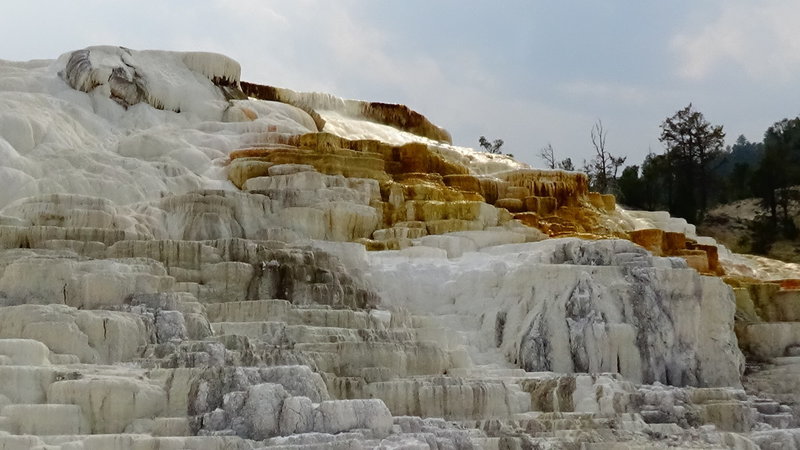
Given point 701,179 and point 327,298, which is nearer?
point 327,298

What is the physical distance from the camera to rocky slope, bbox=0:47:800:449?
1058 centimetres

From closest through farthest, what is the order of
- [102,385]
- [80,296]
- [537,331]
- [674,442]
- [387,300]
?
1. [102,385]
2. [674,442]
3. [80,296]
4. [537,331]
5. [387,300]

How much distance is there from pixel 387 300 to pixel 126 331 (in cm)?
529

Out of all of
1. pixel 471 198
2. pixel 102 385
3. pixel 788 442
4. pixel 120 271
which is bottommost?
pixel 788 442

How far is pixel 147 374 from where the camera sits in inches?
427

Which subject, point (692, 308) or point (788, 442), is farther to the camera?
point (692, 308)

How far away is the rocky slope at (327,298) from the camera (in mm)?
10578

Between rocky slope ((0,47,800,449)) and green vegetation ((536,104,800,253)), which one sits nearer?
rocky slope ((0,47,800,449))

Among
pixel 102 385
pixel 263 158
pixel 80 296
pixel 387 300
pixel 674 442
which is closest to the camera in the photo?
pixel 102 385

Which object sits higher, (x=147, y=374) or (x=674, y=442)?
(x=147, y=374)

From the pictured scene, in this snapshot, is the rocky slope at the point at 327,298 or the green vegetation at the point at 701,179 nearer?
the rocky slope at the point at 327,298

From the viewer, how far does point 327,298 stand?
15648 mm

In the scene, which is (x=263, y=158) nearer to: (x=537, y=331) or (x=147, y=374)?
(x=537, y=331)

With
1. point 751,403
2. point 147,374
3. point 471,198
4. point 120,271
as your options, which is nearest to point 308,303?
point 120,271
